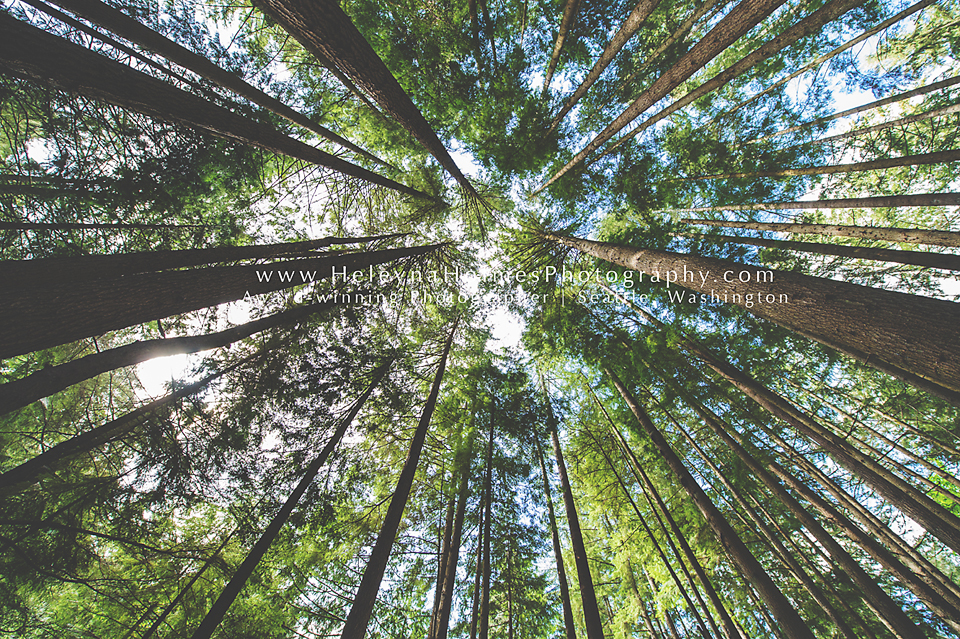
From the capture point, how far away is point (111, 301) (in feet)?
9.42

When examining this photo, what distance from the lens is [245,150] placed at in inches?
203

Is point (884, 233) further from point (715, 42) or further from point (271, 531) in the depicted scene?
point (271, 531)

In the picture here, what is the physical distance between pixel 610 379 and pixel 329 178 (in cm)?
813

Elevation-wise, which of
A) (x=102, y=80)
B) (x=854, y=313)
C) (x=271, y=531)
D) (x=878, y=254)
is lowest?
(x=271, y=531)

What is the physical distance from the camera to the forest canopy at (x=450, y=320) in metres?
3.62

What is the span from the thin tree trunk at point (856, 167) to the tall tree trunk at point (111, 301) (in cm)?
918

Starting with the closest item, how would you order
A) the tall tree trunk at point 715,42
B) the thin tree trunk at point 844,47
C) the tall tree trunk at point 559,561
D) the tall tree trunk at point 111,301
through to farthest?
the tall tree trunk at point 111,301
the tall tree trunk at point 715,42
the tall tree trunk at point 559,561
the thin tree trunk at point 844,47

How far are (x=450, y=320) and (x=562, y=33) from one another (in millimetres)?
7593

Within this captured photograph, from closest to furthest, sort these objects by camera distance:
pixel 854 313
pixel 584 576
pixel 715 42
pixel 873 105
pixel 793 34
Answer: pixel 854 313, pixel 715 42, pixel 793 34, pixel 584 576, pixel 873 105

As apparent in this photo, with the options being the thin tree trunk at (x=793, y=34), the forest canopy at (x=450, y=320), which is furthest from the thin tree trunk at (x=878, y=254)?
the thin tree trunk at (x=793, y=34)

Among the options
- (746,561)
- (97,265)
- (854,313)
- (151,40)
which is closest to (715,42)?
(854,313)

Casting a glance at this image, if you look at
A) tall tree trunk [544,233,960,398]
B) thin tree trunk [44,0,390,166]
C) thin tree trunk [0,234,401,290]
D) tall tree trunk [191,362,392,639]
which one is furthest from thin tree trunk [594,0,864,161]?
tall tree trunk [191,362,392,639]

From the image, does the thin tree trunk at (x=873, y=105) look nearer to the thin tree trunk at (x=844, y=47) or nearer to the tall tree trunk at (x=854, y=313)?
the thin tree trunk at (x=844, y=47)

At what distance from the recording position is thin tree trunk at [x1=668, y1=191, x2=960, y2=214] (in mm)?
5039
